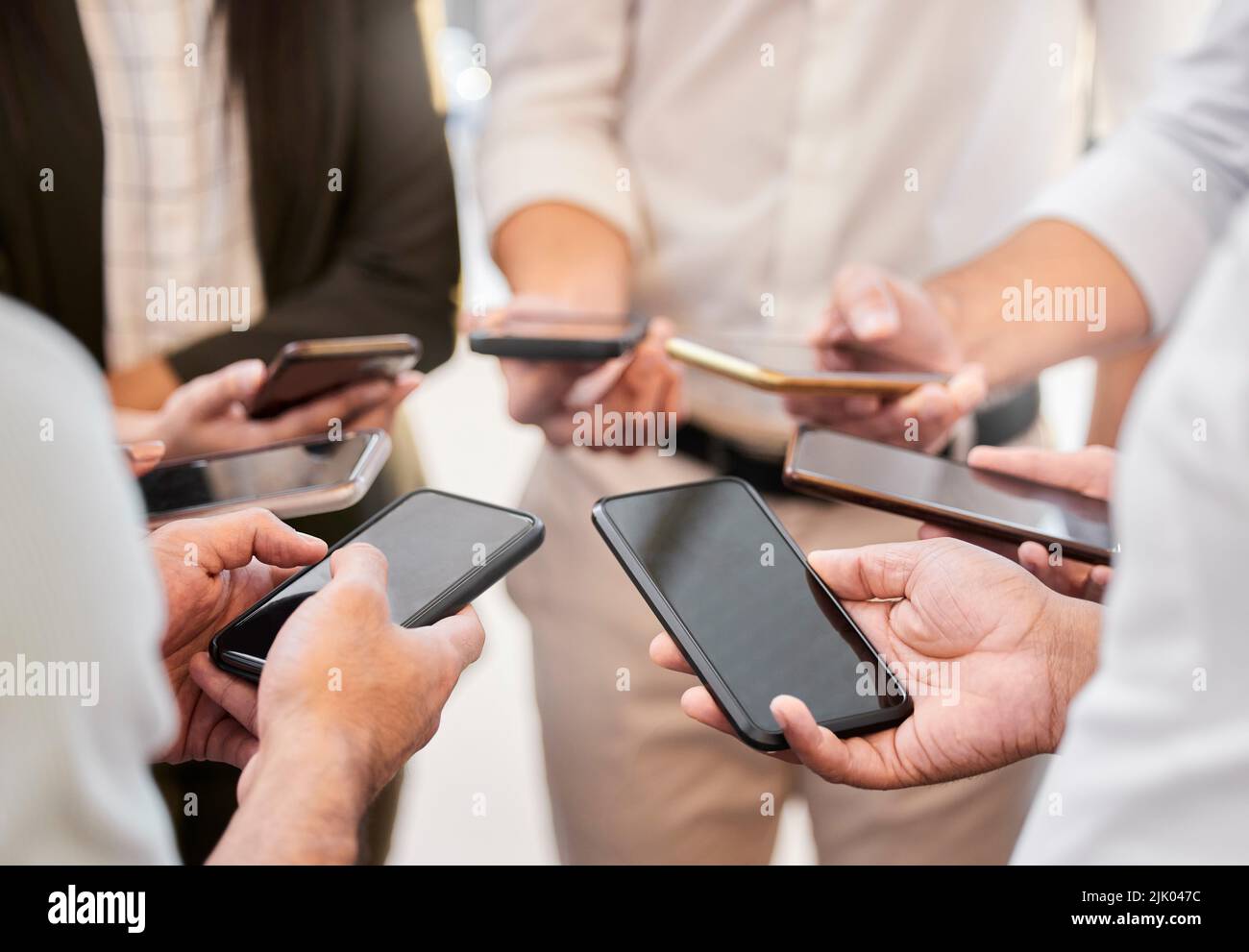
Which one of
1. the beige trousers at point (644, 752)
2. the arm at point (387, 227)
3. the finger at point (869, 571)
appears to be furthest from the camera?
the arm at point (387, 227)

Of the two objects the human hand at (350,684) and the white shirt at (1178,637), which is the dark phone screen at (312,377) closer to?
the human hand at (350,684)

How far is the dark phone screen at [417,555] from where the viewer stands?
0.40m

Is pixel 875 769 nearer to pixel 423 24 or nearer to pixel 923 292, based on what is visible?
pixel 923 292

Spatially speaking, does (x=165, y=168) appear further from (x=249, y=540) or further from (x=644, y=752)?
(x=644, y=752)

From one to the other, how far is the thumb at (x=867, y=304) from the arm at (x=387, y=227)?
320 mm

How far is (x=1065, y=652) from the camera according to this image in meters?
0.39

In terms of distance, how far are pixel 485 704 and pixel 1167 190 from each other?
2.27ft

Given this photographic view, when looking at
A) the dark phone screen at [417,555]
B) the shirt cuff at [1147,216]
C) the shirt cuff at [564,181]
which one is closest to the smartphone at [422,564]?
the dark phone screen at [417,555]

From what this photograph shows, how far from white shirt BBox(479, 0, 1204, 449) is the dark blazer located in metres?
0.07

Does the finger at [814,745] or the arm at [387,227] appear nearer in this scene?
the finger at [814,745]

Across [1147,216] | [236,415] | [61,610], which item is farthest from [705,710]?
[1147,216]

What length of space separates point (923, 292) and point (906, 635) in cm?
32

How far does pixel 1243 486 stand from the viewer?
206 millimetres

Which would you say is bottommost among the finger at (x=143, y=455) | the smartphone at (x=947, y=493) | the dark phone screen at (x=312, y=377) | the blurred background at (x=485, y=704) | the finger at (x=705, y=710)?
the blurred background at (x=485, y=704)
